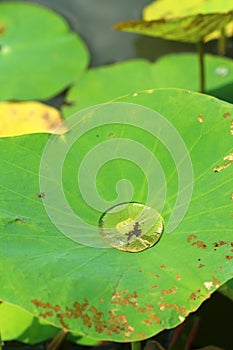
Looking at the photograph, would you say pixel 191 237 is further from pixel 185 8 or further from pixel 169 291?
pixel 185 8

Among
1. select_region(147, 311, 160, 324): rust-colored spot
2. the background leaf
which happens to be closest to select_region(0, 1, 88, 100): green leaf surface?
the background leaf

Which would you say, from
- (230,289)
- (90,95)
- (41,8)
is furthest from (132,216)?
(41,8)

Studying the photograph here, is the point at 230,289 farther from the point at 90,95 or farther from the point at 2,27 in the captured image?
the point at 2,27

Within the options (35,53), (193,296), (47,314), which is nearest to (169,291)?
(193,296)

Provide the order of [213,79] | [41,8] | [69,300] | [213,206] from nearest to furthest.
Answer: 1. [69,300]
2. [213,206]
3. [213,79]
4. [41,8]

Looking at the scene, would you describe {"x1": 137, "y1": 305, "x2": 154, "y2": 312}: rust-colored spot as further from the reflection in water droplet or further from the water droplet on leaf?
the water droplet on leaf

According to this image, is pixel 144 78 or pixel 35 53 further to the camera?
pixel 35 53

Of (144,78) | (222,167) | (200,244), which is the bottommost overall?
(200,244)
